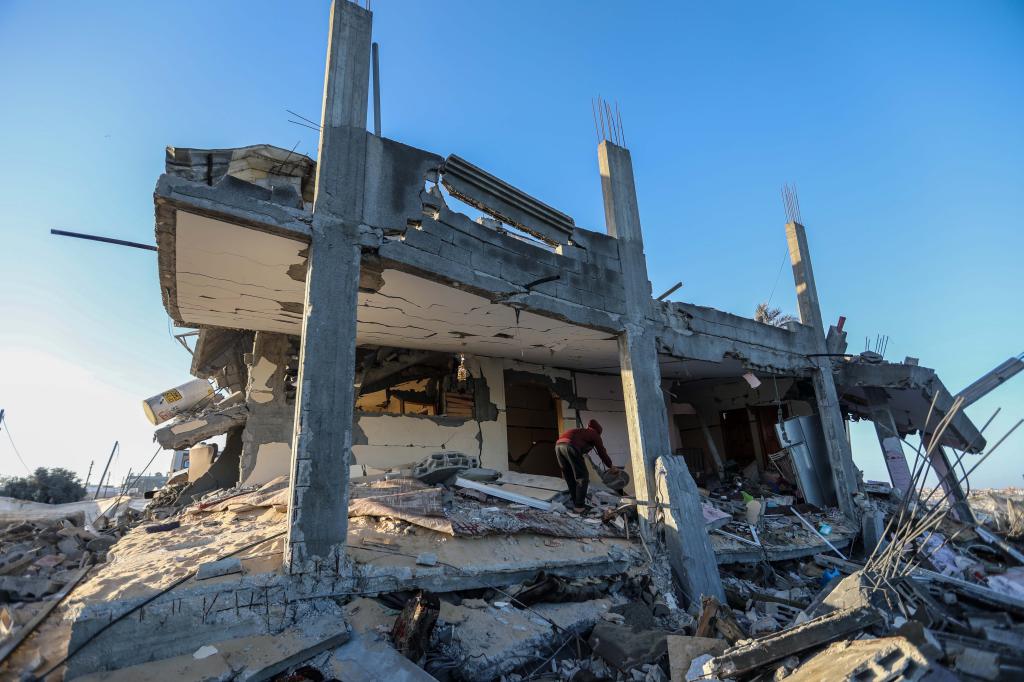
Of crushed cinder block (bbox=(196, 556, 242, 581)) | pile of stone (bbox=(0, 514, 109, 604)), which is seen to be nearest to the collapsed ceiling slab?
crushed cinder block (bbox=(196, 556, 242, 581))

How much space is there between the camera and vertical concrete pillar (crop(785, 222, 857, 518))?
33.0 feet

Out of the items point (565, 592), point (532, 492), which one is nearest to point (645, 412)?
point (532, 492)

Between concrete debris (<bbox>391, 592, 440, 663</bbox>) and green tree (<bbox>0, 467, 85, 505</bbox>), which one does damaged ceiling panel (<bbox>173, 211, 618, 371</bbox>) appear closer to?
concrete debris (<bbox>391, 592, 440, 663</bbox>)

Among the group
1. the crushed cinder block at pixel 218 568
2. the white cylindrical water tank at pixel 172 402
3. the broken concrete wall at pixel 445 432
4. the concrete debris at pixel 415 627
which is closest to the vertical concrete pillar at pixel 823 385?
the broken concrete wall at pixel 445 432

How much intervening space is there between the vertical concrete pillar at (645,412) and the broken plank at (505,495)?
1325mm

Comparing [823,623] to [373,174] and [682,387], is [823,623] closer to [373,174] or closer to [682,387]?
[373,174]

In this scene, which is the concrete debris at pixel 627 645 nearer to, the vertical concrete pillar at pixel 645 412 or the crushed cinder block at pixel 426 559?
the crushed cinder block at pixel 426 559

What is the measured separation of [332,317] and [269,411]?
4.56 metres

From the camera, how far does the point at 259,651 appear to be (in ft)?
11.6

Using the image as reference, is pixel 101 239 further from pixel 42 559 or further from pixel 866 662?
pixel 866 662

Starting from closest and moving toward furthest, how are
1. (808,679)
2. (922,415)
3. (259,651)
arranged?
(808,679)
(259,651)
(922,415)

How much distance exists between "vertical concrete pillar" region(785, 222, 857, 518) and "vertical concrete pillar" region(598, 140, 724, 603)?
201 inches

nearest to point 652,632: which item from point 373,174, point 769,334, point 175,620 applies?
point 175,620

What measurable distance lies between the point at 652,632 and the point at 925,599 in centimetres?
240
